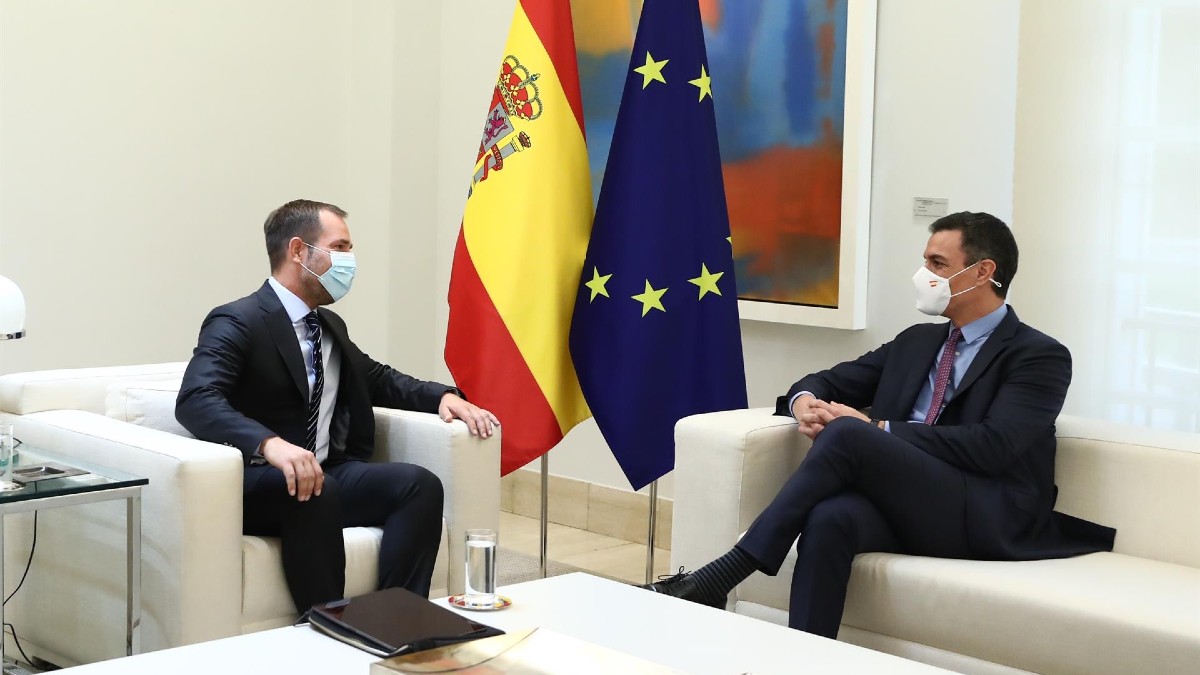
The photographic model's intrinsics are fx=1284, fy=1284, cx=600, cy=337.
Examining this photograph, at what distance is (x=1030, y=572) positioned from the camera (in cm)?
288

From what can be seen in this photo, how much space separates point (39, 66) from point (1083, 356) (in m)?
3.60

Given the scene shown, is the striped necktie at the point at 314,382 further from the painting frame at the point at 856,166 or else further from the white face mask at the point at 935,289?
the painting frame at the point at 856,166

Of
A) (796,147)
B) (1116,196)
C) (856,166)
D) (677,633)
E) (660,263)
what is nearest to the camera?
(677,633)

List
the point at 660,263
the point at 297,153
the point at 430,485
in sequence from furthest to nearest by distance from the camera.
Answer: the point at 297,153
the point at 660,263
the point at 430,485

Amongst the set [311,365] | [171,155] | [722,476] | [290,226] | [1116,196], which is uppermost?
[171,155]

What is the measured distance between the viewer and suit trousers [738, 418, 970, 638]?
2.90 meters

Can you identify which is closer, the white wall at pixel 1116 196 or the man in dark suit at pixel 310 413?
the man in dark suit at pixel 310 413

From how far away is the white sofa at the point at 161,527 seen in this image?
2793mm

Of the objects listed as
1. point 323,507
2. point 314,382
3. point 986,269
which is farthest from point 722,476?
point 314,382

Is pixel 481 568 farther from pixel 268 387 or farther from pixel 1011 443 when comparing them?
pixel 1011 443

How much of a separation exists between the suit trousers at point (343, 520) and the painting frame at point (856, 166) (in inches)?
61.1

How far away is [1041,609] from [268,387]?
6.17 feet

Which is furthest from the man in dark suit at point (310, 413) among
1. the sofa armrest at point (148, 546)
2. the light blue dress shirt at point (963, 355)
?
the light blue dress shirt at point (963, 355)

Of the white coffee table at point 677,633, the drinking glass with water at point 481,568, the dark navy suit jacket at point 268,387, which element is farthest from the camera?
the dark navy suit jacket at point 268,387
